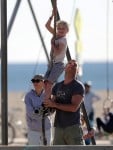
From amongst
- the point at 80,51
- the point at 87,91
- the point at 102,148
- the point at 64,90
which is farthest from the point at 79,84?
the point at 80,51

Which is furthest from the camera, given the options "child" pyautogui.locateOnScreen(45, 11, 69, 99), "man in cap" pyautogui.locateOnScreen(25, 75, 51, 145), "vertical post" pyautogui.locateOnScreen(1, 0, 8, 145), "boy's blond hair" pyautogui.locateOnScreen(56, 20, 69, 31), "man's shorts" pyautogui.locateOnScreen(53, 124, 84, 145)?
"vertical post" pyautogui.locateOnScreen(1, 0, 8, 145)

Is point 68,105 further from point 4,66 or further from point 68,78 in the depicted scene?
point 4,66

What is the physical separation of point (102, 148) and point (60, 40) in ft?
7.81

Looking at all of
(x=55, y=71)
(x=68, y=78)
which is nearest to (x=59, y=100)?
(x=68, y=78)

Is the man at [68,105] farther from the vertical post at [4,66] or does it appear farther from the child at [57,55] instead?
the vertical post at [4,66]

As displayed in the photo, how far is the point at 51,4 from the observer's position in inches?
552

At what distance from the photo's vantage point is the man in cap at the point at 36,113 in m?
13.8

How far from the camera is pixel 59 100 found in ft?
41.6

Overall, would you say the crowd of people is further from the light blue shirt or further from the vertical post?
the vertical post

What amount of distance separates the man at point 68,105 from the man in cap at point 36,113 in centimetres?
96

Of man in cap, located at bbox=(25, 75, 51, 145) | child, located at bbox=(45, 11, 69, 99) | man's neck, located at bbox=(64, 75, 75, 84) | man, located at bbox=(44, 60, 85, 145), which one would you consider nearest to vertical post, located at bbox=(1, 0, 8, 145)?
man in cap, located at bbox=(25, 75, 51, 145)

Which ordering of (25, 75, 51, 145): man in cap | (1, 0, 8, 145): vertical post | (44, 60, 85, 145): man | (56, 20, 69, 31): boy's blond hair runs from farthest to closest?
(1, 0, 8, 145): vertical post < (25, 75, 51, 145): man in cap < (56, 20, 69, 31): boy's blond hair < (44, 60, 85, 145): man

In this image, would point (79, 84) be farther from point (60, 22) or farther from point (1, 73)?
point (1, 73)

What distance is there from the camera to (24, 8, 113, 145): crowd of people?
41.2ft
